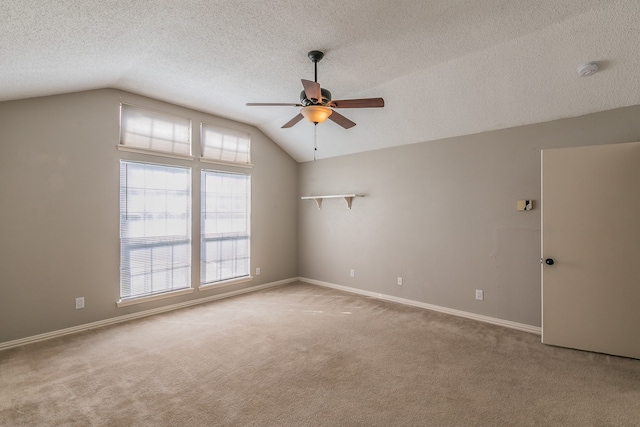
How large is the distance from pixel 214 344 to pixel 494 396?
2.65m

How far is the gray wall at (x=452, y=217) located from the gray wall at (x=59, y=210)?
311 cm

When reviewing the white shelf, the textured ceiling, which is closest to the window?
the white shelf

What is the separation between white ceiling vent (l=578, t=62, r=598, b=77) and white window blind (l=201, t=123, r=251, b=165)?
4.55m

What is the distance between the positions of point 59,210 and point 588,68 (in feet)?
18.4

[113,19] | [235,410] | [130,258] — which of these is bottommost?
[235,410]

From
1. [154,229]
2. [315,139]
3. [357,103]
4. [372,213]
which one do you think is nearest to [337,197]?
[372,213]

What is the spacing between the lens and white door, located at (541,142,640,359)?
9.34 feet

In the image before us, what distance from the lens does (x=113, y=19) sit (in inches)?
83.6

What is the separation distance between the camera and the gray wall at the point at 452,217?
350cm

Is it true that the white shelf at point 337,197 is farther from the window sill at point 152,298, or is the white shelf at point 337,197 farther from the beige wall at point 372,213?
the window sill at point 152,298

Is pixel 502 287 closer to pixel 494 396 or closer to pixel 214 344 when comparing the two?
pixel 494 396

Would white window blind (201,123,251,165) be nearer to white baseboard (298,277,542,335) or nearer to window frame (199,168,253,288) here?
window frame (199,168,253,288)

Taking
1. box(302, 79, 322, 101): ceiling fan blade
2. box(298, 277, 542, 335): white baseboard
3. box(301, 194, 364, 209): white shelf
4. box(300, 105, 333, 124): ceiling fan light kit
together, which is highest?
box(302, 79, 322, 101): ceiling fan blade

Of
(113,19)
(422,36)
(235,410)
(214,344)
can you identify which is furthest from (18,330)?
(422,36)
